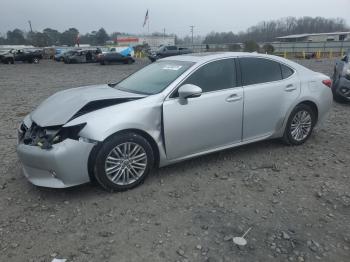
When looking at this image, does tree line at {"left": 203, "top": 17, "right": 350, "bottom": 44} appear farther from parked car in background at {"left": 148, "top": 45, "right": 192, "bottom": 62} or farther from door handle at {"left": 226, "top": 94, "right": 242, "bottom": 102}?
door handle at {"left": 226, "top": 94, "right": 242, "bottom": 102}

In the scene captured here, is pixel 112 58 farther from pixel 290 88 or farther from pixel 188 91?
pixel 188 91

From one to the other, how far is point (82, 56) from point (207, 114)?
31.2 m

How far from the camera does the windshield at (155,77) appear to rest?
13.9ft

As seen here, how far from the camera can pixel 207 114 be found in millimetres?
4199

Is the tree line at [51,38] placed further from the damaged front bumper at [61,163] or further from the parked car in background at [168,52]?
the damaged front bumper at [61,163]

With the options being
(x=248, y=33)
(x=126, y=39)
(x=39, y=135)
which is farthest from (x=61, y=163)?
(x=248, y=33)

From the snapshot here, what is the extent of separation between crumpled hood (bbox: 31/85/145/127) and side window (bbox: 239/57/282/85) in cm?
159

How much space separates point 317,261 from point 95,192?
2432 mm

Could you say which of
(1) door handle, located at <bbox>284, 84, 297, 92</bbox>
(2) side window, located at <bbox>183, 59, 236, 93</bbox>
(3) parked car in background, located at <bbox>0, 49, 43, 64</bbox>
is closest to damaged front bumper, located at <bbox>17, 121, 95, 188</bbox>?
(2) side window, located at <bbox>183, 59, 236, 93</bbox>

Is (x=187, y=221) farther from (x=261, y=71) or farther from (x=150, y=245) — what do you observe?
(x=261, y=71)

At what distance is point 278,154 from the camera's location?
502 centimetres

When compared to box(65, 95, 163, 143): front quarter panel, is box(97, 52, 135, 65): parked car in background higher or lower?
lower

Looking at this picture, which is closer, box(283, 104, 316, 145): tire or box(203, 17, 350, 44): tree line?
box(283, 104, 316, 145): tire

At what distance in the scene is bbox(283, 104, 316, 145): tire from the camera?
5.10 metres
